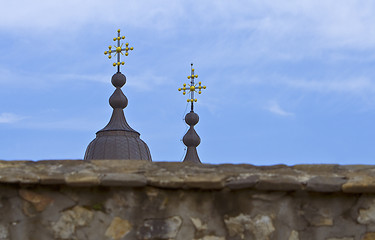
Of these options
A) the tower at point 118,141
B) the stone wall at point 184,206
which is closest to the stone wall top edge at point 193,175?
the stone wall at point 184,206

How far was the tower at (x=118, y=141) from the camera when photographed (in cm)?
3184

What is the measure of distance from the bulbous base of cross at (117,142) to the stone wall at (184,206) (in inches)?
1045

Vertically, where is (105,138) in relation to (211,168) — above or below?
above

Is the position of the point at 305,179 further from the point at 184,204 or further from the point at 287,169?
the point at 184,204

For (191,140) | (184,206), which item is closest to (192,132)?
(191,140)

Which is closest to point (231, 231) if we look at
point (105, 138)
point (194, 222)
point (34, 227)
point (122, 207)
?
point (194, 222)

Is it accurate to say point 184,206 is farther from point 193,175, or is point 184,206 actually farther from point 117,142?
point 117,142

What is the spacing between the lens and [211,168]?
4.58 m

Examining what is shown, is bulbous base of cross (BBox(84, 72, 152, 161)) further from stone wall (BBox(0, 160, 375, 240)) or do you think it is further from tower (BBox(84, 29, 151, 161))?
stone wall (BBox(0, 160, 375, 240))

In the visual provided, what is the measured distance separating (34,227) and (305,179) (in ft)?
4.54

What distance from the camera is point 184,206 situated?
4445 mm

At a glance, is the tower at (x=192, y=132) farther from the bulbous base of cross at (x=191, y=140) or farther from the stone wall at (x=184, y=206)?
the stone wall at (x=184, y=206)

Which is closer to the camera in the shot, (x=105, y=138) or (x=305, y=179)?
(x=305, y=179)

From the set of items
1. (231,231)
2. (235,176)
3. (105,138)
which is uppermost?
(105,138)
